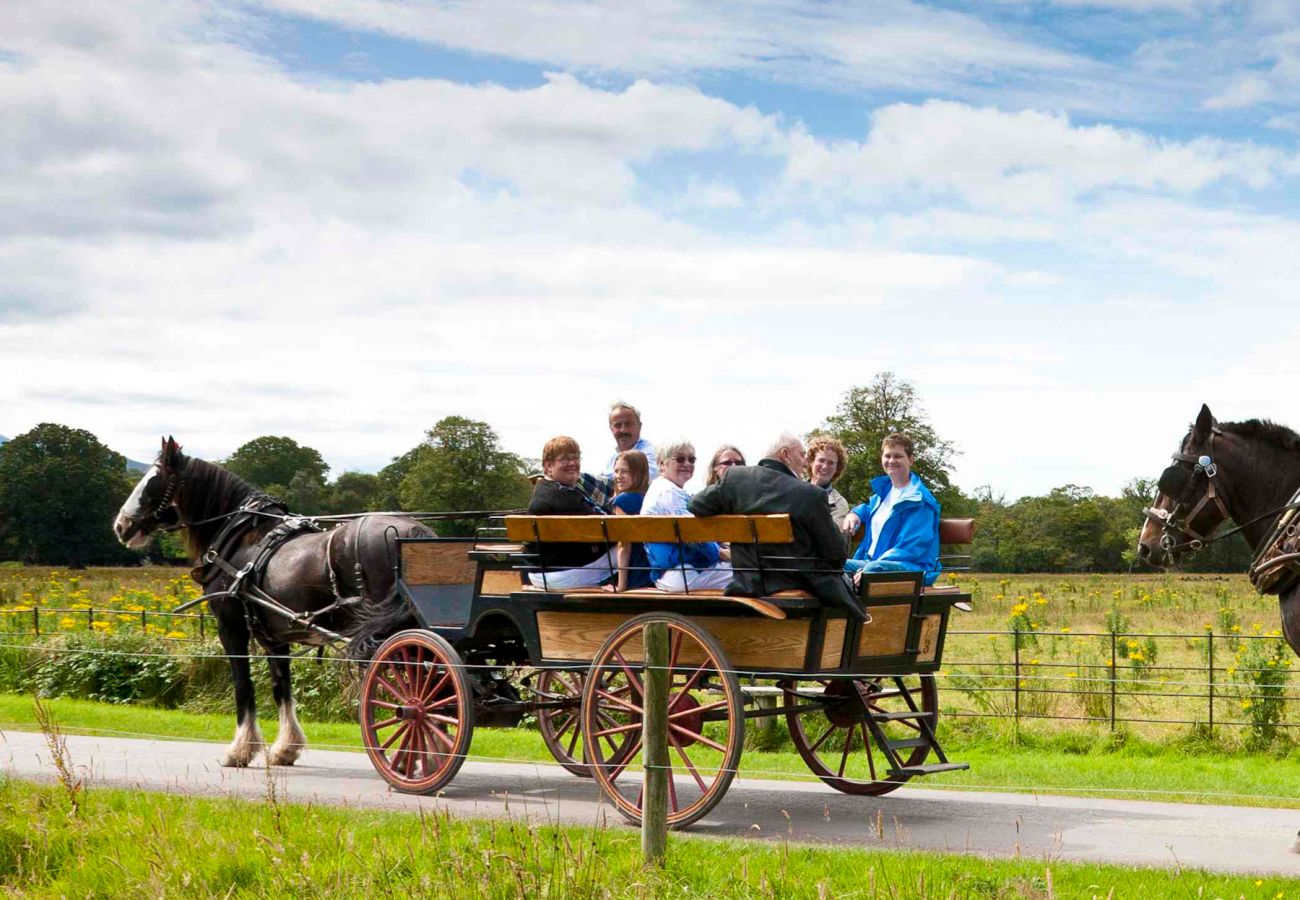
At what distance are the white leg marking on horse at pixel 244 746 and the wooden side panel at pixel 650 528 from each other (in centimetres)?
373

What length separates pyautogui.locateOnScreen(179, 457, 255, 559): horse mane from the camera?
12.1 meters

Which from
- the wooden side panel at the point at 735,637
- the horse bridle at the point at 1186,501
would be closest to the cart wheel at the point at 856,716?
the wooden side panel at the point at 735,637

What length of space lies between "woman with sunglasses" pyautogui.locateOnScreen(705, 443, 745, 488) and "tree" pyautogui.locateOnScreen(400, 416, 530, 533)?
57.6m

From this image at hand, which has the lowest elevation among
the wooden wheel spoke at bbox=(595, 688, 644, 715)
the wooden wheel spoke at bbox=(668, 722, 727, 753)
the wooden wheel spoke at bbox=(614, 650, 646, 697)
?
the wooden wheel spoke at bbox=(668, 722, 727, 753)

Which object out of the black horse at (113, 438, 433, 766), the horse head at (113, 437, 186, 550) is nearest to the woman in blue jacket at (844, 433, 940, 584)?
the black horse at (113, 438, 433, 766)

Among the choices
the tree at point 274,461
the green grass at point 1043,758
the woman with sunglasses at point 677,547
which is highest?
the tree at point 274,461

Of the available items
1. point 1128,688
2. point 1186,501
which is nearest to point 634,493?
point 1186,501

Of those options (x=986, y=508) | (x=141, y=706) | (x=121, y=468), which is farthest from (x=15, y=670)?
(x=986, y=508)

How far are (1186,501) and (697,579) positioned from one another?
3.28 metres

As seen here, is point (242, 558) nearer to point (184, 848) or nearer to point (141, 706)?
point (184, 848)

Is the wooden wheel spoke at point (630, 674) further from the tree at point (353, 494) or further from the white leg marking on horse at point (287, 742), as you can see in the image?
the tree at point (353, 494)

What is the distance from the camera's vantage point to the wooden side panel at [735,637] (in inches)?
313

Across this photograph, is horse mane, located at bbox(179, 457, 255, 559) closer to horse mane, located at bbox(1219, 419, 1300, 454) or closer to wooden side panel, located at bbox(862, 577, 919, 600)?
wooden side panel, located at bbox(862, 577, 919, 600)

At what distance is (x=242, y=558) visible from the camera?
11.7 meters
